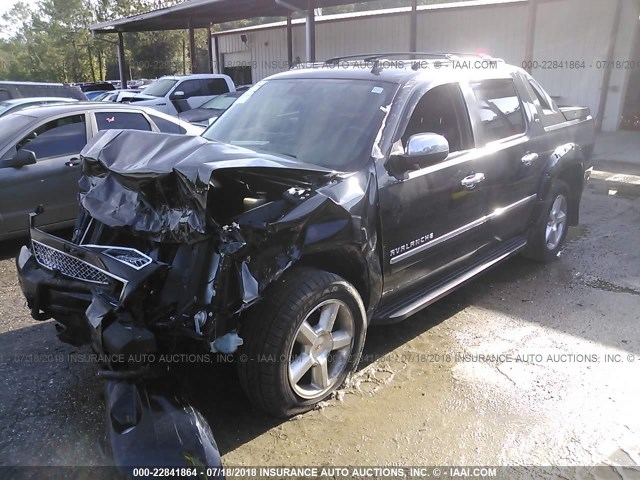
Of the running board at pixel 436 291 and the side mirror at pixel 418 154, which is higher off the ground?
the side mirror at pixel 418 154

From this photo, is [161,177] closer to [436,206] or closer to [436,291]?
[436,206]

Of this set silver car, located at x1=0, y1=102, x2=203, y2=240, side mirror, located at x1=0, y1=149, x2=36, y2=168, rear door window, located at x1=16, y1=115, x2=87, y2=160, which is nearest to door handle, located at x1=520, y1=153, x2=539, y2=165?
silver car, located at x1=0, y1=102, x2=203, y2=240

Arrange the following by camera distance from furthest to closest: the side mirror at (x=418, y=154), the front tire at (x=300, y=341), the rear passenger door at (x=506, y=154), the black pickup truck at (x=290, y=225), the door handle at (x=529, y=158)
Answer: the door handle at (x=529, y=158) < the rear passenger door at (x=506, y=154) < the side mirror at (x=418, y=154) < the front tire at (x=300, y=341) < the black pickup truck at (x=290, y=225)

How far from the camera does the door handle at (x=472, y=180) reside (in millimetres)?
3896

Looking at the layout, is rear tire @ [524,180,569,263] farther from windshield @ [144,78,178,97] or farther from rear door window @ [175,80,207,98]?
windshield @ [144,78,178,97]

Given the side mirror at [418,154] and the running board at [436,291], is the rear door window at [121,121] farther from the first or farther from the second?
the running board at [436,291]

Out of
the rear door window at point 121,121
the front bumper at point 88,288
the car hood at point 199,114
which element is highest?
the rear door window at point 121,121

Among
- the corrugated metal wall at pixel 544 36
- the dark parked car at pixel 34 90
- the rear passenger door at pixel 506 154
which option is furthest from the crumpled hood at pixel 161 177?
the corrugated metal wall at pixel 544 36

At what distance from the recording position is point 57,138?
19.4 feet

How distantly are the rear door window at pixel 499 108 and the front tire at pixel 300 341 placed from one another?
6.62 feet

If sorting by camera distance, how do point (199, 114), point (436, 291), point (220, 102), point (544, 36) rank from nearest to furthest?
1. point (436, 291)
2. point (199, 114)
3. point (220, 102)
4. point (544, 36)

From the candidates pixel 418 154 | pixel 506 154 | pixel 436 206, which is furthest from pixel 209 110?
pixel 418 154

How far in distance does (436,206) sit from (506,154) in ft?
3.54

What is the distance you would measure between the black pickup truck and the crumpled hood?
11mm
